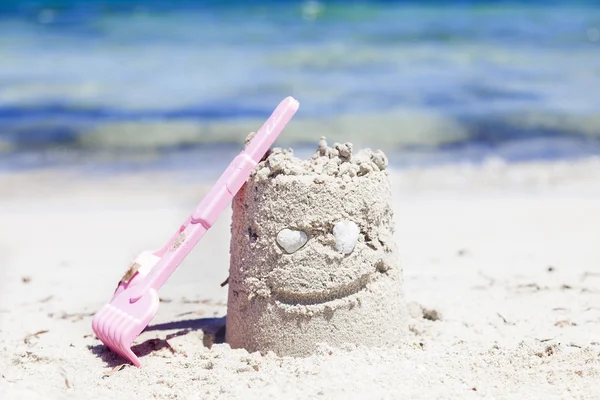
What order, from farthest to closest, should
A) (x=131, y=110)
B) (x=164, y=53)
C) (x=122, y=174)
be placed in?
(x=164, y=53), (x=131, y=110), (x=122, y=174)

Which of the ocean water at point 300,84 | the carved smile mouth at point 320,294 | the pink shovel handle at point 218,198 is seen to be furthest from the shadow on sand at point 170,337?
the ocean water at point 300,84

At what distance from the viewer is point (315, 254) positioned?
2781 millimetres

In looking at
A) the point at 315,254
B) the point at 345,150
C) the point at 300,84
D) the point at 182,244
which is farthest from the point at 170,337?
the point at 300,84

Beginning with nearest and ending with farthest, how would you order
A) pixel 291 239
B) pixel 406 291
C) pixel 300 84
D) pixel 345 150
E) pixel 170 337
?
pixel 291 239 → pixel 345 150 → pixel 170 337 → pixel 406 291 → pixel 300 84

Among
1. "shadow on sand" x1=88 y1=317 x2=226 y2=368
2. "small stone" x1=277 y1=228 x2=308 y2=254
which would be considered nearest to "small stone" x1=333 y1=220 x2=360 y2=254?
"small stone" x1=277 y1=228 x2=308 y2=254

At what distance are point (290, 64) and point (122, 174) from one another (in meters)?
6.12

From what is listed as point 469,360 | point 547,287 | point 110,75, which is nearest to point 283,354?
point 469,360

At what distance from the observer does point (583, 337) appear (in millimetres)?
3176

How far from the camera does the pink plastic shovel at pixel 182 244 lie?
2863mm

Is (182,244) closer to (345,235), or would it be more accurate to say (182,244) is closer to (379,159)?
(345,235)

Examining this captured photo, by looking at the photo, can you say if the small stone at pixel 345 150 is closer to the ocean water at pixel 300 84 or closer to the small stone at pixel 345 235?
the small stone at pixel 345 235

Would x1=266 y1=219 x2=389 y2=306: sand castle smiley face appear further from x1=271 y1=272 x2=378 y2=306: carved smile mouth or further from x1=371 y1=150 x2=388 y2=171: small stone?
x1=371 y1=150 x2=388 y2=171: small stone

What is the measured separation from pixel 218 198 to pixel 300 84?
8544 millimetres

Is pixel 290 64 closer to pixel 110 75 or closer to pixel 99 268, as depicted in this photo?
pixel 110 75
